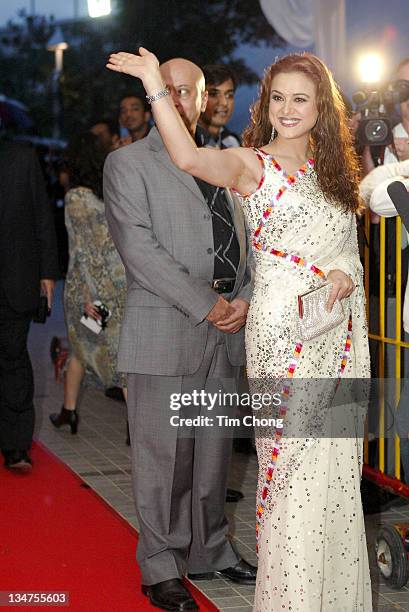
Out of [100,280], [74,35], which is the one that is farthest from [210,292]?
[74,35]

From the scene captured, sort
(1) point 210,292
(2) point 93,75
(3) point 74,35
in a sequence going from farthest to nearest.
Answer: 1. (3) point 74,35
2. (2) point 93,75
3. (1) point 210,292

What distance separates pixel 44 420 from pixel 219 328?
3.63m

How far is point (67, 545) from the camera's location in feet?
16.4

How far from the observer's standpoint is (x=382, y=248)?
5.03m

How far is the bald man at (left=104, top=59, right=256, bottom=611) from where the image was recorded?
434 centimetres

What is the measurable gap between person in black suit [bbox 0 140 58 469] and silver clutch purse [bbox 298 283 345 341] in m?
2.75

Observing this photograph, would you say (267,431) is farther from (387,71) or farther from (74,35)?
(74,35)

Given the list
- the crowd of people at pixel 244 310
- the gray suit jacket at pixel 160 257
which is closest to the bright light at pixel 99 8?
the crowd of people at pixel 244 310

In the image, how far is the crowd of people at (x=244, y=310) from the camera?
12.0ft

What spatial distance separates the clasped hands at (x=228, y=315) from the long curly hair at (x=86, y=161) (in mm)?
2782

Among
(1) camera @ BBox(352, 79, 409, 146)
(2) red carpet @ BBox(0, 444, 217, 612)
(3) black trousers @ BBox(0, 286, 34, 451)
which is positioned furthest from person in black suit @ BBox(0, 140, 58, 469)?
(1) camera @ BBox(352, 79, 409, 146)

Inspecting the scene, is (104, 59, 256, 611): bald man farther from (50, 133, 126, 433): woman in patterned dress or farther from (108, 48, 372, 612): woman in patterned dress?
(50, 133, 126, 433): woman in patterned dress

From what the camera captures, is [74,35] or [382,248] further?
[74,35]

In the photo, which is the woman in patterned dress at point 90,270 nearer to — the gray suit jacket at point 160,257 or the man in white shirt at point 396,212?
the gray suit jacket at point 160,257
